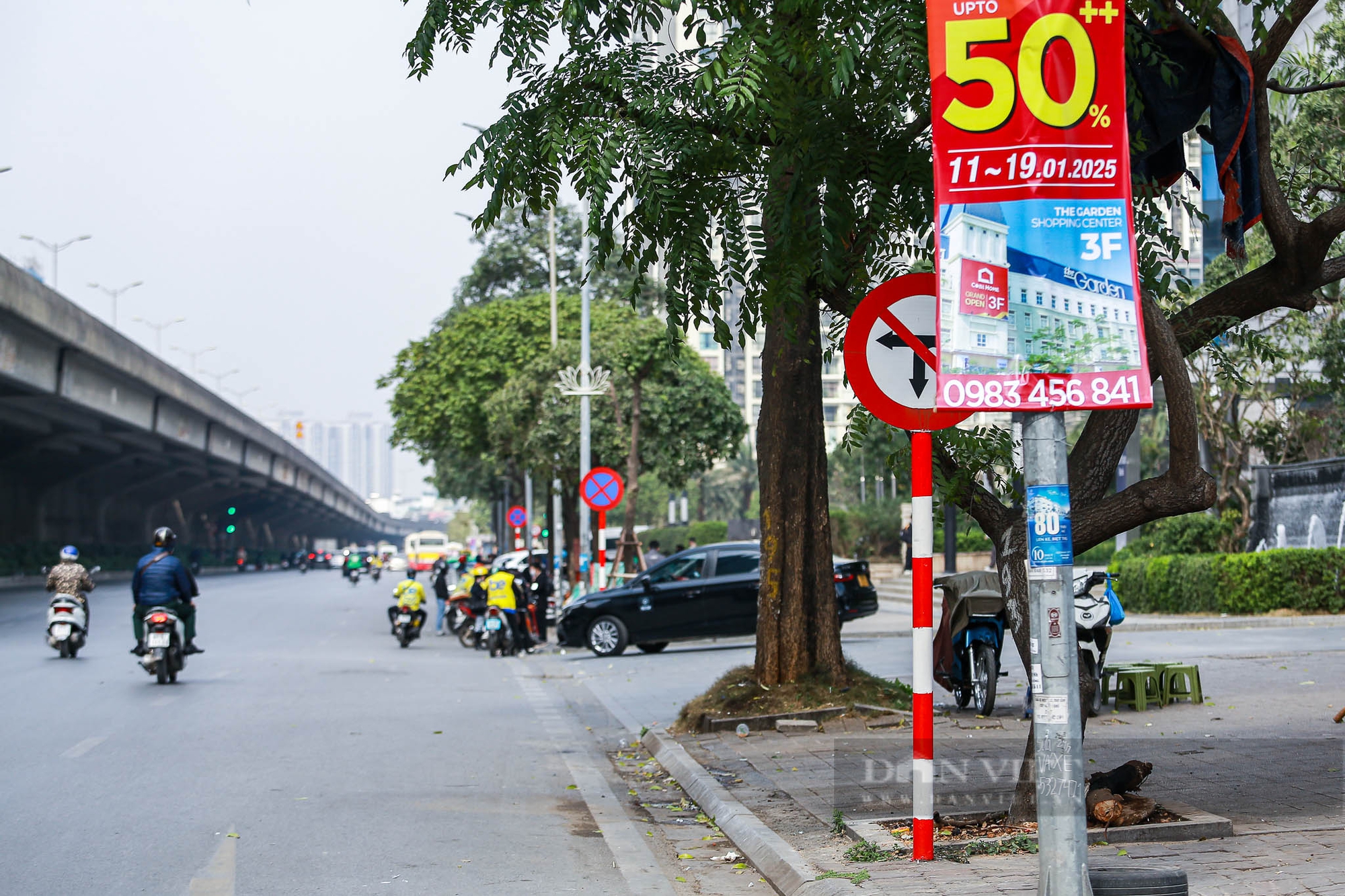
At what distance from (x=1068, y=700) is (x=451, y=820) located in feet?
14.6

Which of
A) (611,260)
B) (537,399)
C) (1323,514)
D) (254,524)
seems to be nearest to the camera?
(1323,514)

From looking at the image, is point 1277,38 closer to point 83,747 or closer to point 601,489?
point 83,747

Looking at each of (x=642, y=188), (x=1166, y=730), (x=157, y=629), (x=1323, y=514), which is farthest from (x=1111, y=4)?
(x=1323, y=514)

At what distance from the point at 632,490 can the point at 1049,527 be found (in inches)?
1032

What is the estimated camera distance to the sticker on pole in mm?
4863

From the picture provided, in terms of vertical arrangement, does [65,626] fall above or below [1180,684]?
above

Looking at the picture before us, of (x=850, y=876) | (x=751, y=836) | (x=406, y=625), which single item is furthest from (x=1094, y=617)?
(x=406, y=625)

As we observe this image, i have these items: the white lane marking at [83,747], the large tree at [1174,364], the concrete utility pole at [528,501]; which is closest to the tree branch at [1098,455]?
the large tree at [1174,364]

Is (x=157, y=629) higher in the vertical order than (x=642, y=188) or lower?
lower

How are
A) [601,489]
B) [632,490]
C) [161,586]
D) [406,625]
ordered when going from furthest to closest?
[632,490]
[406,625]
[601,489]
[161,586]

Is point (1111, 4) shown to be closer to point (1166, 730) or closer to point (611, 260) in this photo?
point (1166, 730)

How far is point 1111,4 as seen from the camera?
199 inches

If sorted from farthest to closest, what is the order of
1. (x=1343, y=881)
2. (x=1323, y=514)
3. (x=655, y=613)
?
(x=1323, y=514), (x=655, y=613), (x=1343, y=881)

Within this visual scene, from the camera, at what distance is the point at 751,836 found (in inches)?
283
